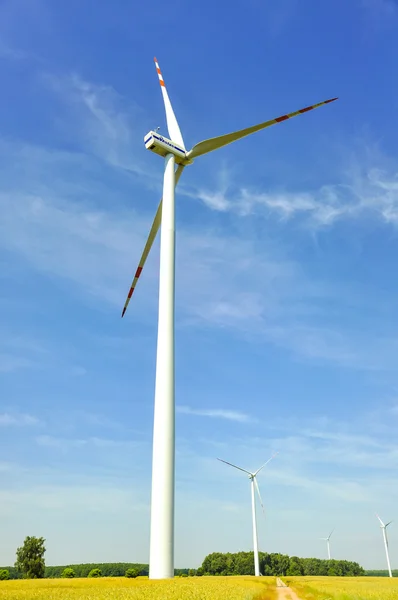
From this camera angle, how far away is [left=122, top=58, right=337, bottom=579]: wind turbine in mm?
30344

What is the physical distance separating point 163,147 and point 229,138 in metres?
6.80

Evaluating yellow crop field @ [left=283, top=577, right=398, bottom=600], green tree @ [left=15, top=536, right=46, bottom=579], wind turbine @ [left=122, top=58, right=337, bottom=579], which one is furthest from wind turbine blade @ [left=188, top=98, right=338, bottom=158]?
green tree @ [left=15, top=536, right=46, bottom=579]

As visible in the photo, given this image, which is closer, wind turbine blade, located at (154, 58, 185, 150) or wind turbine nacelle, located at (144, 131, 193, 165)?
wind turbine nacelle, located at (144, 131, 193, 165)

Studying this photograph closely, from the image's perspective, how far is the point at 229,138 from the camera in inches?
1885

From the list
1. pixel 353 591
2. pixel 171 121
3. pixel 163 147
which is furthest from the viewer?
pixel 171 121

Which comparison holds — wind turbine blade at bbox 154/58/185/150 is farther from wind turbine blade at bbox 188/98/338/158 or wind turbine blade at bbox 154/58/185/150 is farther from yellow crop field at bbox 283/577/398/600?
yellow crop field at bbox 283/577/398/600

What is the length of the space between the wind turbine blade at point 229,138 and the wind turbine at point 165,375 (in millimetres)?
70

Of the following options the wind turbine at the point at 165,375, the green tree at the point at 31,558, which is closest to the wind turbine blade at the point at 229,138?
the wind turbine at the point at 165,375

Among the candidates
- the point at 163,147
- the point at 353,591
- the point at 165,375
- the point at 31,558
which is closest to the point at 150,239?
the point at 163,147

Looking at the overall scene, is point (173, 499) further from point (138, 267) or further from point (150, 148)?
point (150, 148)

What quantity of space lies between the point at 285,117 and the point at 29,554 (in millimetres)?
108608

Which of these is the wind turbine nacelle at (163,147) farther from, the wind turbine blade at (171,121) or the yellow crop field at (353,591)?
the yellow crop field at (353,591)

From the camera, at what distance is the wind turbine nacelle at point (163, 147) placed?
44875 mm

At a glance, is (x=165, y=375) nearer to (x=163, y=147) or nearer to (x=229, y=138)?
(x=163, y=147)
